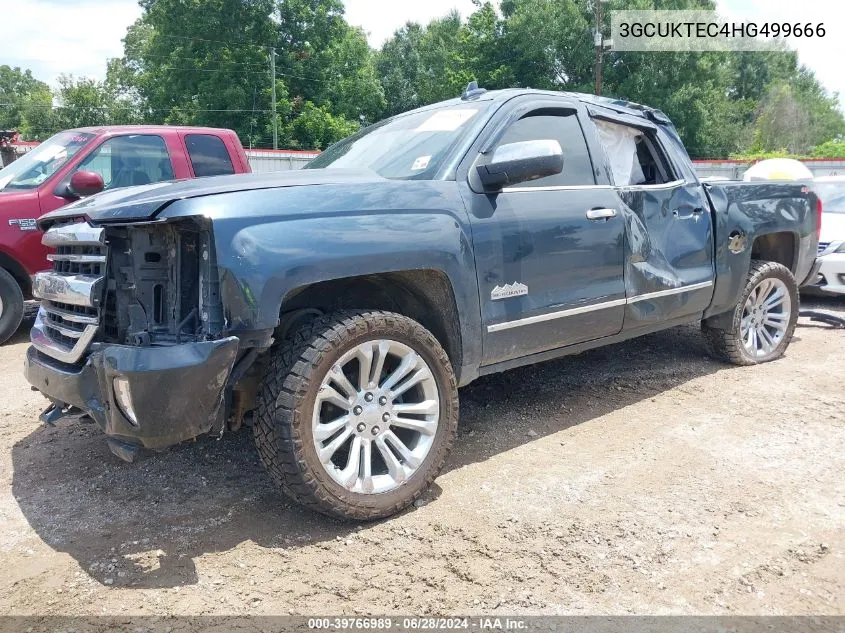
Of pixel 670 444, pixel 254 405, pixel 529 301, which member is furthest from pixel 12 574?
pixel 670 444

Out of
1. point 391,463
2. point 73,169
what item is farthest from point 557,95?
point 73,169

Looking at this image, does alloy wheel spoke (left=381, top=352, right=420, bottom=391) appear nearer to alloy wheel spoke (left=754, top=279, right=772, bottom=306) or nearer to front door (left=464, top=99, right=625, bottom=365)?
front door (left=464, top=99, right=625, bottom=365)

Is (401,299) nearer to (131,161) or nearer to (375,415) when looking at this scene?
(375,415)

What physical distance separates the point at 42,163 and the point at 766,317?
6.56 m

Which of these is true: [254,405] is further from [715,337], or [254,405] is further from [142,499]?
[715,337]

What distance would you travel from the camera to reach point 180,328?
2.77m

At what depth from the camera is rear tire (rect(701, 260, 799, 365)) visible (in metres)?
5.23

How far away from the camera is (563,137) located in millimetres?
3982

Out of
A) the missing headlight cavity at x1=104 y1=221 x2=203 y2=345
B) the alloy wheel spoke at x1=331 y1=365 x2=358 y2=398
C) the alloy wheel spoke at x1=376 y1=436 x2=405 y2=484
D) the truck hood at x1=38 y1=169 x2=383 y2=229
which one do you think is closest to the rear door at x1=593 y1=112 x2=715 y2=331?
the truck hood at x1=38 y1=169 x2=383 y2=229

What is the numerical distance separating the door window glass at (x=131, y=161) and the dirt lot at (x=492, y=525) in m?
2.76

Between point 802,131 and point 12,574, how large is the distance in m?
70.4

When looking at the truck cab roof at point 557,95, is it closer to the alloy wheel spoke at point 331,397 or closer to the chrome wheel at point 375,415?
the chrome wheel at point 375,415

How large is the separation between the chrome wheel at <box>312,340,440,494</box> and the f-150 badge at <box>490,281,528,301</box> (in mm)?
550

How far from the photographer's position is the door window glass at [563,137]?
381 centimetres
